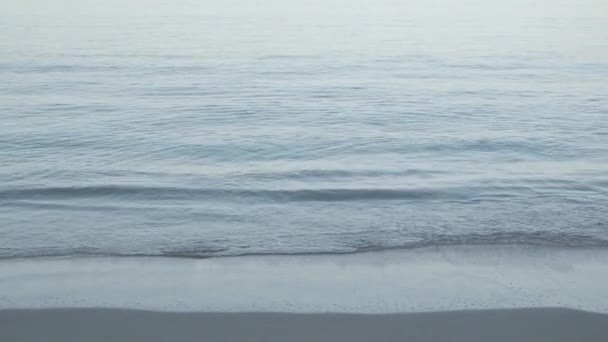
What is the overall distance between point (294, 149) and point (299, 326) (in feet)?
29.3

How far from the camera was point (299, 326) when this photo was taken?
23.6 ft

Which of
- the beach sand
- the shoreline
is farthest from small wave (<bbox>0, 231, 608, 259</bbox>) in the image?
the beach sand

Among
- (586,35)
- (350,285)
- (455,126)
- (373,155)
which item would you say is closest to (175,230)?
(350,285)

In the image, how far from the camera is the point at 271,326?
7211 mm

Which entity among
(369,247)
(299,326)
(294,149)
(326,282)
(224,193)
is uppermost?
(294,149)

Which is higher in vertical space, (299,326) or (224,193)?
(224,193)

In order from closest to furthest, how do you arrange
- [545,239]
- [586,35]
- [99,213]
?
[545,239] < [99,213] < [586,35]

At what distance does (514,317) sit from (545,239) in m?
2.96

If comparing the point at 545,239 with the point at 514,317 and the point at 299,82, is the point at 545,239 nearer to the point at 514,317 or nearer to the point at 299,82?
the point at 514,317

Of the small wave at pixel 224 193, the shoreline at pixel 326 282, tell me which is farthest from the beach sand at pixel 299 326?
the small wave at pixel 224 193

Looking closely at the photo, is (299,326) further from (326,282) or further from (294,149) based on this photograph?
(294,149)

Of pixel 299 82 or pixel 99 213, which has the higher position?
pixel 299 82

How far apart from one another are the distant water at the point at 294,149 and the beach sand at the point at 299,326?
2.21 m

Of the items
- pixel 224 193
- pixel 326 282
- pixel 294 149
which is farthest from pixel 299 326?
pixel 294 149
